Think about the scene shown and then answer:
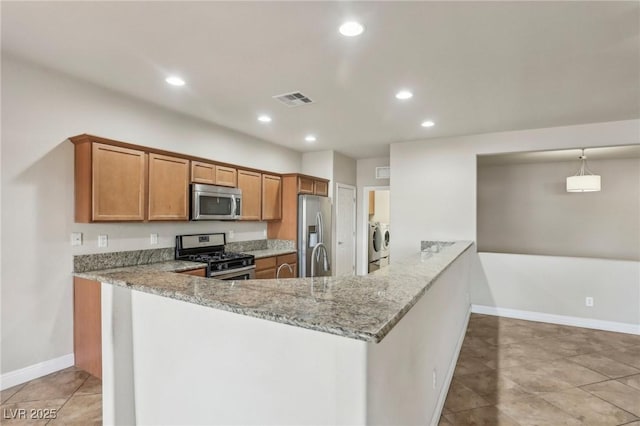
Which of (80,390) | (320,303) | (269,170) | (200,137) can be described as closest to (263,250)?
(269,170)

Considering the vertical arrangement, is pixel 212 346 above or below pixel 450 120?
below

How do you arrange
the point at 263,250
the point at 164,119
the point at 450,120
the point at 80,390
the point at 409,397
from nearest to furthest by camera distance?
the point at 409,397 < the point at 80,390 < the point at 164,119 < the point at 450,120 < the point at 263,250

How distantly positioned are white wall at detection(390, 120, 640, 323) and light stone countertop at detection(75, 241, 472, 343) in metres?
3.35

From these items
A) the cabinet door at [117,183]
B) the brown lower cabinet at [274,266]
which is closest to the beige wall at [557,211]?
the brown lower cabinet at [274,266]

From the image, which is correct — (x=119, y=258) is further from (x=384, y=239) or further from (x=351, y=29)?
(x=384, y=239)

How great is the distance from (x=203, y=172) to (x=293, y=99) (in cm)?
145

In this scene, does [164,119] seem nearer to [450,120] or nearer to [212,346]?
[212,346]

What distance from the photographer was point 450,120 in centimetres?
412

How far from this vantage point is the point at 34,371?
9.04ft

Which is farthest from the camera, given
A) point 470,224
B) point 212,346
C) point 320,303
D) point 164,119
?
point 470,224

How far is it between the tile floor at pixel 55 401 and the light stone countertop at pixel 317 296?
1.32 metres

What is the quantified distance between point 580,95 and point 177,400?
13.9 ft

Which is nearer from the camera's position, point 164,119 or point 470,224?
point 164,119

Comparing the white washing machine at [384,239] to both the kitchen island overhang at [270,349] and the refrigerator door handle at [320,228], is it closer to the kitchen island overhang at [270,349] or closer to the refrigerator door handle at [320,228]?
the refrigerator door handle at [320,228]
